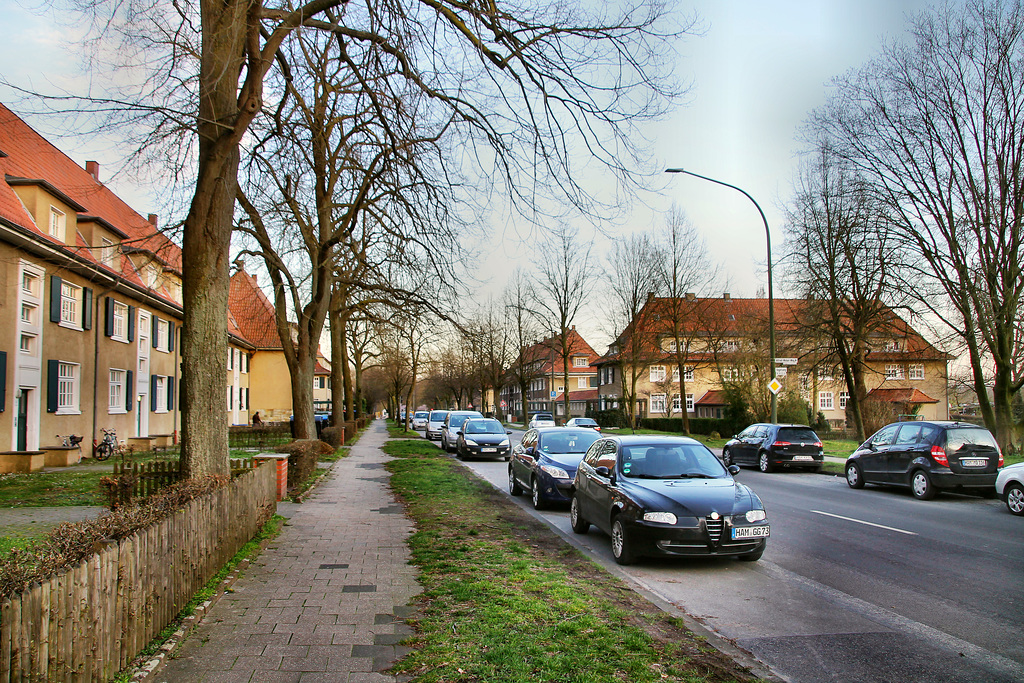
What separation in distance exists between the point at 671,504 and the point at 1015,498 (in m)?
8.46

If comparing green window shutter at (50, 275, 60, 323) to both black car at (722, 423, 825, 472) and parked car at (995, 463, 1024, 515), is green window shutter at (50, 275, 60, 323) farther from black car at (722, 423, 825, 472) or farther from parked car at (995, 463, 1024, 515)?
parked car at (995, 463, 1024, 515)

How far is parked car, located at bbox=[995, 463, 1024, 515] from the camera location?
1256 cm

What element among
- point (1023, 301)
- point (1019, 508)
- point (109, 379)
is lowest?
point (1019, 508)

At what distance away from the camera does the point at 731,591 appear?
7289 mm

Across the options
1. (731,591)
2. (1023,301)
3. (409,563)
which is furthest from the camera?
(1023,301)

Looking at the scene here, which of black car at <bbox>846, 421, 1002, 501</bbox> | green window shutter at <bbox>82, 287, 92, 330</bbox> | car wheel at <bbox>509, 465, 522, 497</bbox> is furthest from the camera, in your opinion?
green window shutter at <bbox>82, 287, 92, 330</bbox>

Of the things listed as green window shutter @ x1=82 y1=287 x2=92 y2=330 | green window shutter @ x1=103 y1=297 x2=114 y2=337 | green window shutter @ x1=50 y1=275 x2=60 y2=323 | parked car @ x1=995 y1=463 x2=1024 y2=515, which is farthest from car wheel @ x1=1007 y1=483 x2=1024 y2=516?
green window shutter @ x1=103 y1=297 x2=114 y2=337

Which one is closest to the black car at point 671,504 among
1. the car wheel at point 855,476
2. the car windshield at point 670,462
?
the car windshield at point 670,462

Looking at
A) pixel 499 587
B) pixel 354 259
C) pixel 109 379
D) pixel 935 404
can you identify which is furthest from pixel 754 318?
pixel 499 587

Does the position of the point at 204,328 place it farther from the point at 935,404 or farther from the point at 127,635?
the point at 935,404

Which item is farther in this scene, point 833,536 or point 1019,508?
point 1019,508

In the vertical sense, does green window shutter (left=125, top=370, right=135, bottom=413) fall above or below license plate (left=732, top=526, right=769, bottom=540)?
above

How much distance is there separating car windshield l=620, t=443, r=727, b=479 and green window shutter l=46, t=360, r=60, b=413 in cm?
1900

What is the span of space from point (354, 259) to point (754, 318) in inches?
1340
